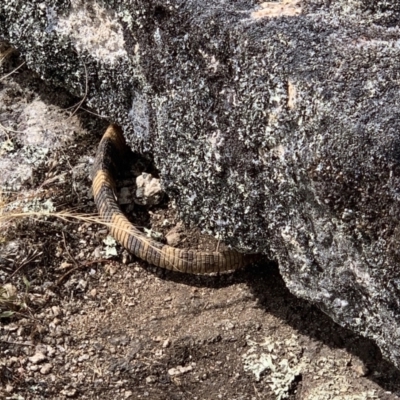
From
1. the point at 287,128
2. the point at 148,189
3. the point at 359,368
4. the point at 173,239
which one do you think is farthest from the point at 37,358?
the point at 287,128

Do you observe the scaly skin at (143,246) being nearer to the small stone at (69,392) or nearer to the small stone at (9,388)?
the small stone at (69,392)

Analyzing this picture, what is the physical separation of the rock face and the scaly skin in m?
0.32

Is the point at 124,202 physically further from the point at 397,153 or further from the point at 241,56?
the point at 397,153

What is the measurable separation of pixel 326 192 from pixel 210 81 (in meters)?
0.63

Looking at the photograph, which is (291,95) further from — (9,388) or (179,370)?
(9,388)

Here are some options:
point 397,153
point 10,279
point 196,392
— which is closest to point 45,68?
point 10,279

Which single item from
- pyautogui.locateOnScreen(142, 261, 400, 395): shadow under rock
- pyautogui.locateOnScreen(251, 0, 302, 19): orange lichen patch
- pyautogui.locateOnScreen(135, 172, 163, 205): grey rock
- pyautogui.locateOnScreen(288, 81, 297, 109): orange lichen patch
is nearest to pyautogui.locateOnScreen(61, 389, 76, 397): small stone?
pyautogui.locateOnScreen(142, 261, 400, 395): shadow under rock

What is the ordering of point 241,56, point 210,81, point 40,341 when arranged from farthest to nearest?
point 40,341 → point 210,81 → point 241,56

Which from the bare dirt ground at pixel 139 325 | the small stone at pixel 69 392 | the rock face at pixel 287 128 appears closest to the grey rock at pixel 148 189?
the bare dirt ground at pixel 139 325

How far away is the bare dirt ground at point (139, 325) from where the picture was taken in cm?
265

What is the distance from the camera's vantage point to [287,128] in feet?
6.95

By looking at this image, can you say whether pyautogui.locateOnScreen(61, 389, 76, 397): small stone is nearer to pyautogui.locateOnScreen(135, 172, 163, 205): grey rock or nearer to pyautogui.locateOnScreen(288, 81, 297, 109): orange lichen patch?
pyautogui.locateOnScreen(135, 172, 163, 205): grey rock

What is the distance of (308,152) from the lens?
2.04 metres

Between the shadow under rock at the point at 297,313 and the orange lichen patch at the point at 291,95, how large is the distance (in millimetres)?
1033
